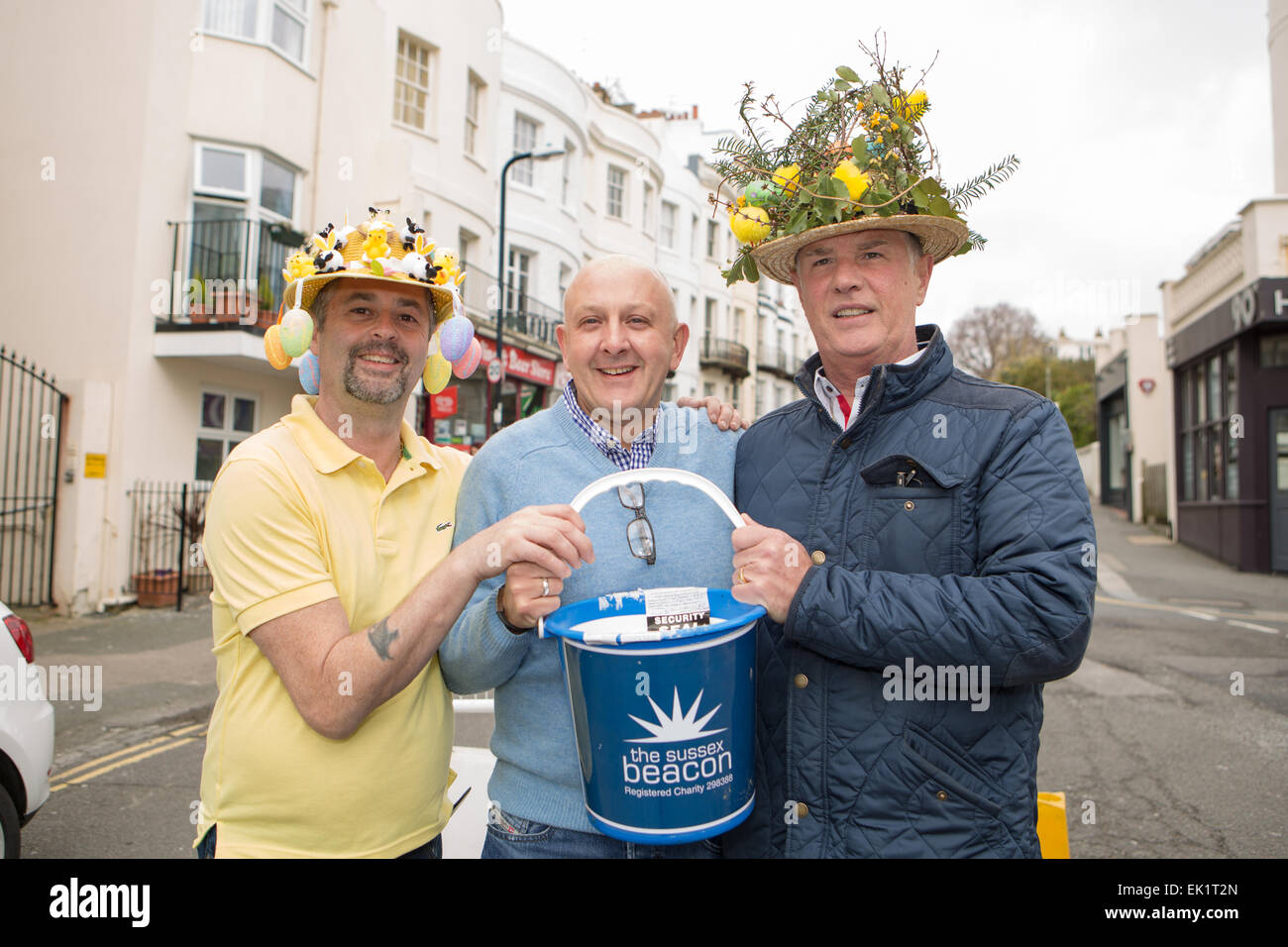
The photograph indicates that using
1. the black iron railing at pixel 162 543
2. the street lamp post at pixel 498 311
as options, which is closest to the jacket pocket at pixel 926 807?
the black iron railing at pixel 162 543

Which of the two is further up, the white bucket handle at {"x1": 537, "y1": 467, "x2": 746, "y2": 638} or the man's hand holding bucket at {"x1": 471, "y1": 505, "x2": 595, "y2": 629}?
the white bucket handle at {"x1": 537, "y1": 467, "x2": 746, "y2": 638}

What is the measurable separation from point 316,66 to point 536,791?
13.9 m

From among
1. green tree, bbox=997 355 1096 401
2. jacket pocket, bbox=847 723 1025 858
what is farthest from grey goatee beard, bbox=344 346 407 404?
green tree, bbox=997 355 1096 401

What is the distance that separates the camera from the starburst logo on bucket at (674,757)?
1670 mm

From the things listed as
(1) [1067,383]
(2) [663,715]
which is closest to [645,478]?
(2) [663,715]

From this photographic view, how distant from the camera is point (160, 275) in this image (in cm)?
1077

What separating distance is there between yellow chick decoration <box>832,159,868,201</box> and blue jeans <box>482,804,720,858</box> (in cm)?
159

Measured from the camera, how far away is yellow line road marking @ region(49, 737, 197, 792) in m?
4.94

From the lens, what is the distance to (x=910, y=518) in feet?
6.04

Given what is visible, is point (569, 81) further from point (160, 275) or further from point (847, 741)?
point (847, 741)

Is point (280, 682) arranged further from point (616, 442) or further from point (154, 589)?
point (154, 589)

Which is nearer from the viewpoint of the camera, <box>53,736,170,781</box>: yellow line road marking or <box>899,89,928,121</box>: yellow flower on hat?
<box>899,89,928,121</box>: yellow flower on hat

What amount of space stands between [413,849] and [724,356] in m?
32.6

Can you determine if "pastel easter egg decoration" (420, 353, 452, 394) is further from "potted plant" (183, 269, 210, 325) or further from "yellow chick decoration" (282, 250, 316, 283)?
"potted plant" (183, 269, 210, 325)
